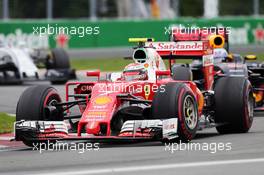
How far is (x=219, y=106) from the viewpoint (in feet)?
49.5

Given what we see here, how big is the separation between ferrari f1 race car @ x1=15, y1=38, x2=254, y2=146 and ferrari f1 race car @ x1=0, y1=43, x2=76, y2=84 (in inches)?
487

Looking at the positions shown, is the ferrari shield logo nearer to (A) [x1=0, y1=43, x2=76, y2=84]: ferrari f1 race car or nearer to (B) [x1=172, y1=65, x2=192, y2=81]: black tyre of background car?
(B) [x1=172, y1=65, x2=192, y2=81]: black tyre of background car

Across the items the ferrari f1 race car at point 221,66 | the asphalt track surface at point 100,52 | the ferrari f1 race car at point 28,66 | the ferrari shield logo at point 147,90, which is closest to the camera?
the ferrari shield logo at point 147,90

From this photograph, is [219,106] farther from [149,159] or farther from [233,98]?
[149,159]

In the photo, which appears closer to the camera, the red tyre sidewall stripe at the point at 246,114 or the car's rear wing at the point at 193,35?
the red tyre sidewall stripe at the point at 246,114

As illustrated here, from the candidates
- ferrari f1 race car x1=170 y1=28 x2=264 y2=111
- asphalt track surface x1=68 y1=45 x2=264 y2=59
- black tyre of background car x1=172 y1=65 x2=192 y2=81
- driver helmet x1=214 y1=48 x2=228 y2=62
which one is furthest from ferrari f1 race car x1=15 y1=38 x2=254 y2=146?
asphalt track surface x1=68 y1=45 x2=264 y2=59

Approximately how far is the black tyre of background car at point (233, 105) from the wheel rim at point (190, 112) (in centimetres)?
129

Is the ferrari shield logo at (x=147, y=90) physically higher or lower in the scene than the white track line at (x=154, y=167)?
higher

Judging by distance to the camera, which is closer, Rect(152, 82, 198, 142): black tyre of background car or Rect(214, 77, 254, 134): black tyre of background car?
Rect(152, 82, 198, 142): black tyre of background car

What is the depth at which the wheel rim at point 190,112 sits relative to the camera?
44.7ft

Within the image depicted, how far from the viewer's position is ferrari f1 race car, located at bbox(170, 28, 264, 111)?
16.6 meters

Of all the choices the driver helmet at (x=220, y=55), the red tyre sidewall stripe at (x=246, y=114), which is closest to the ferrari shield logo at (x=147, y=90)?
the red tyre sidewall stripe at (x=246, y=114)

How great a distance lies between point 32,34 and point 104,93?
2891 cm

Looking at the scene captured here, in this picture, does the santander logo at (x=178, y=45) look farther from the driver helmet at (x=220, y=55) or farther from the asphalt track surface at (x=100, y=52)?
the asphalt track surface at (x=100, y=52)
